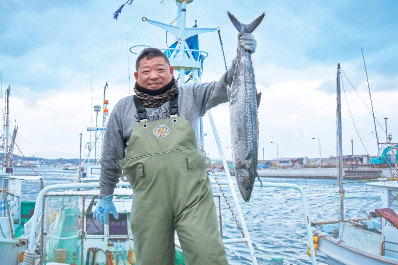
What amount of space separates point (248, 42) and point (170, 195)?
1.24 m

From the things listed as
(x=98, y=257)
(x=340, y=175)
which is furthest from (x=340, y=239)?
(x=98, y=257)

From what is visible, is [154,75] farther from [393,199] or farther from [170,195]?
[393,199]

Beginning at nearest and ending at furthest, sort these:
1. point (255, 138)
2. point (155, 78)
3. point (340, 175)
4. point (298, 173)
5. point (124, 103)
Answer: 1. point (255, 138)
2. point (155, 78)
3. point (124, 103)
4. point (340, 175)
5. point (298, 173)

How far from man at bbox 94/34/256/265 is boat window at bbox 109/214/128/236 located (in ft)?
10.7

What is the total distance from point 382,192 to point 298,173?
59.5m

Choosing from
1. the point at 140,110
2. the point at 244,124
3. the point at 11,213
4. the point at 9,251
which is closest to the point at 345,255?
the point at 9,251

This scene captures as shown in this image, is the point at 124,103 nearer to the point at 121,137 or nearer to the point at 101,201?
the point at 121,137

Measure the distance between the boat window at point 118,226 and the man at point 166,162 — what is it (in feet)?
10.7

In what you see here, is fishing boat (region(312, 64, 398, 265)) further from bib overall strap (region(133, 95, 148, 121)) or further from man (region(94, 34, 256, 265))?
bib overall strap (region(133, 95, 148, 121))

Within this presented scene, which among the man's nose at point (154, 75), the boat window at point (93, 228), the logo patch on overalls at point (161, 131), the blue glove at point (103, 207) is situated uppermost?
the man's nose at point (154, 75)

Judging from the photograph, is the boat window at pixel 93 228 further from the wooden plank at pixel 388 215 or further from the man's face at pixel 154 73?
the wooden plank at pixel 388 215

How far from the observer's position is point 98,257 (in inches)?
177

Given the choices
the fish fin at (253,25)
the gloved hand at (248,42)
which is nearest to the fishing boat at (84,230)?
the gloved hand at (248,42)

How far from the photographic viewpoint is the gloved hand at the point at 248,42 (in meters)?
2.16
